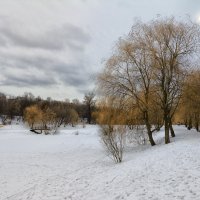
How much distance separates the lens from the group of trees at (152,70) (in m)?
24.8

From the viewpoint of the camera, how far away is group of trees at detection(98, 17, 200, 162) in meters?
24.8

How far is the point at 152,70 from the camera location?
2519 cm

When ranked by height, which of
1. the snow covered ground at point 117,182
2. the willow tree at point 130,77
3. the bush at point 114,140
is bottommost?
the snow covered ground at point 117,182

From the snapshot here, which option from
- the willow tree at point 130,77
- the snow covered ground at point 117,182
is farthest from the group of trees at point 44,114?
the snow covered ground at point 117,182

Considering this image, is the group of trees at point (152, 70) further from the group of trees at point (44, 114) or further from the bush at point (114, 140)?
the group of trees at point (44, 114)

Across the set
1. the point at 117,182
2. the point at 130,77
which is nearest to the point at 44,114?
the point at 130,77

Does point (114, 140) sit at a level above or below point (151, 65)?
below

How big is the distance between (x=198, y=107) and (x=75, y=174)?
15.2 m

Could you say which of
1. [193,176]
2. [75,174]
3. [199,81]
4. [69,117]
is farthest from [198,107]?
[69,117]

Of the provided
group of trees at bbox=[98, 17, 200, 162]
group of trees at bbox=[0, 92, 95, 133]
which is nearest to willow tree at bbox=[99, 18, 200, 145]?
group of trees at bbox=[98, 17, 200, 162]

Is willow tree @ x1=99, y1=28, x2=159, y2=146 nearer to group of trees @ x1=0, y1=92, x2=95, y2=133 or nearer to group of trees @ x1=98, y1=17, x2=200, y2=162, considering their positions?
group of trees @ x1=98, y1=17, x2=200, y2=162

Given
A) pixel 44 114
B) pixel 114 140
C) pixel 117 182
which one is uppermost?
pixel 44 114

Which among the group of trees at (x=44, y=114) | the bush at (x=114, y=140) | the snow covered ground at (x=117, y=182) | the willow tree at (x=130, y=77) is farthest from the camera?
the group of trees at (x=44, y=114)

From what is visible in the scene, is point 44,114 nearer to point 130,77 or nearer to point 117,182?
point 130,77
